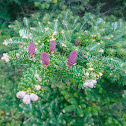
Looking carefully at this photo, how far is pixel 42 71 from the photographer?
107 cm

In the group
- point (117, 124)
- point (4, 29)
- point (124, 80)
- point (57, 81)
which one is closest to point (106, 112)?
point (117, 124)

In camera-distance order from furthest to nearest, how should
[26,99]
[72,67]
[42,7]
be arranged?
1. [42,7]
2. [72,67]
3. [26,99]

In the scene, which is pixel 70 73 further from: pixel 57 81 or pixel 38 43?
pixel 57 81

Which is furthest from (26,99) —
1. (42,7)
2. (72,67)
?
(42,7)

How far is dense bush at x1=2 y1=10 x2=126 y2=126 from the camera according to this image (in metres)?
1.09

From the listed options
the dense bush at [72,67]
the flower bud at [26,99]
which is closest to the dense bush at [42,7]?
the dense bush at [72,67]

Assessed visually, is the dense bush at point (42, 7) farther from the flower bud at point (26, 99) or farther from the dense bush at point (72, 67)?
the flower bud at point (26, 99)

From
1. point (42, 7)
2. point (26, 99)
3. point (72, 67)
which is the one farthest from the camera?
point (42, 7)

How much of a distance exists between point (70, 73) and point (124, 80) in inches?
40.4

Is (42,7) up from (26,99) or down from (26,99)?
up

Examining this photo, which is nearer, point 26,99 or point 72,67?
point 26,99

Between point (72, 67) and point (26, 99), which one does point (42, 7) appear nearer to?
point (72, 67)

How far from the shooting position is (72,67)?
1165 millimetres

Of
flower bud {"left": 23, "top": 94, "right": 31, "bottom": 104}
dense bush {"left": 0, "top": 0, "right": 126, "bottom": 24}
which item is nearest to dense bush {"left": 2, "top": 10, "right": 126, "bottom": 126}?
flower bud {"left": 23, "top": 94, "right": 31, "bottom": 104}
